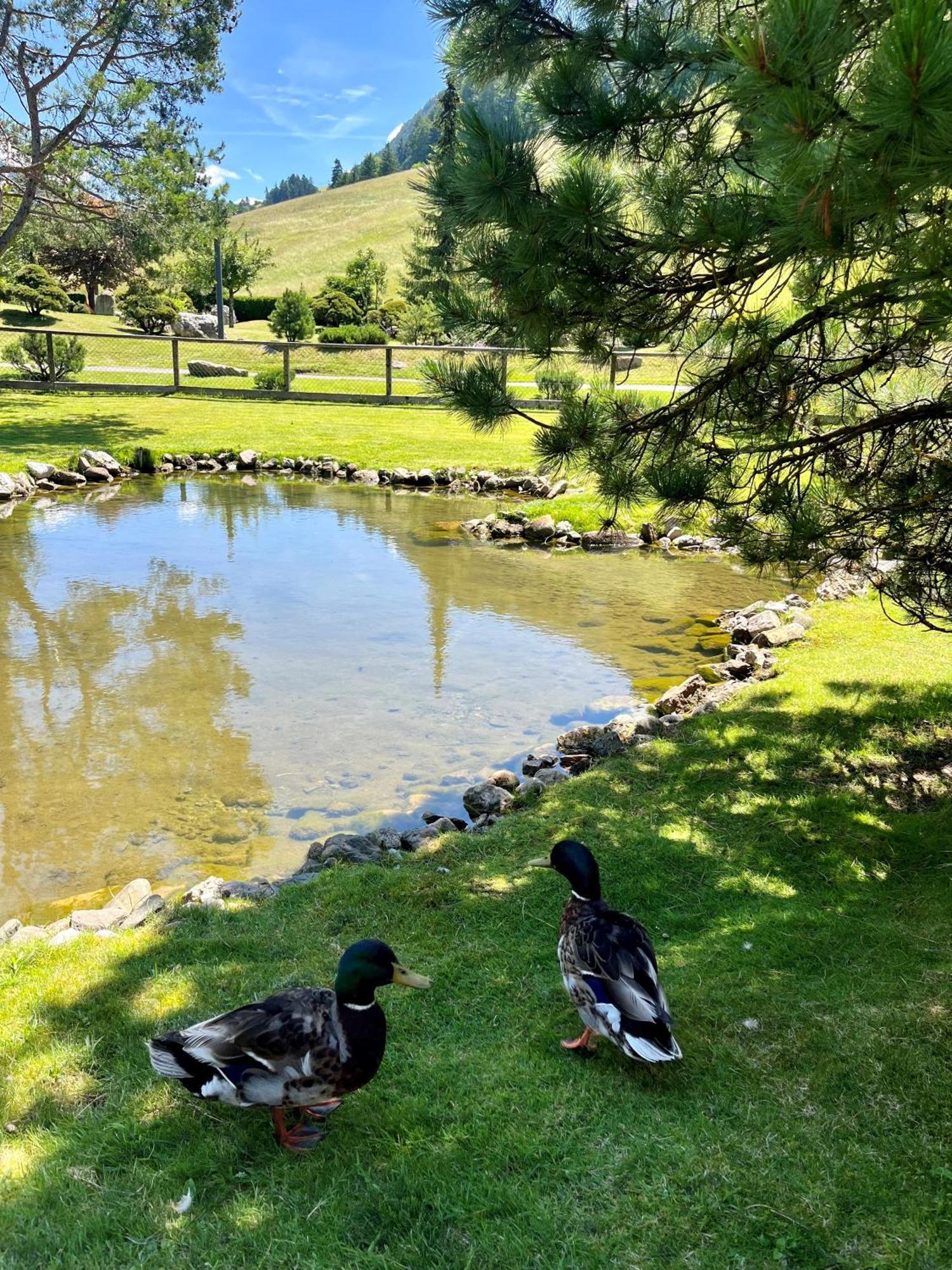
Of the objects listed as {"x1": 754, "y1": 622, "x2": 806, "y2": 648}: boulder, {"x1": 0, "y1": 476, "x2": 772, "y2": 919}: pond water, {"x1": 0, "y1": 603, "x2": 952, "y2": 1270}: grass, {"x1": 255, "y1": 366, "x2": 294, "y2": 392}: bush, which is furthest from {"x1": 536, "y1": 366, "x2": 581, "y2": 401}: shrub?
{"x1": 255, "y1": 366, "x2": 294, "y2": 392}: bush

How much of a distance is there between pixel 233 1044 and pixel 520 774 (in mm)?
4018

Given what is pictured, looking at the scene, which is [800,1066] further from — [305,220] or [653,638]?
[305,220]

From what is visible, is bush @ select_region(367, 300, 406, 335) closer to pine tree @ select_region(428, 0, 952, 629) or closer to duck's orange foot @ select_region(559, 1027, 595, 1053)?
pine tree @ select_region(428, 0, 952, 629)

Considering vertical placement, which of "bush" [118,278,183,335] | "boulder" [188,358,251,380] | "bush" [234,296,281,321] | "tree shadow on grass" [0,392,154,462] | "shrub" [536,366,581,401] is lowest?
"tree shadow on grass" [0,392,154,462]

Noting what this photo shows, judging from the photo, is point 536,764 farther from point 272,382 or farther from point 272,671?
point 272,382

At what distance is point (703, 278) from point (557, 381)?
0.94 meters

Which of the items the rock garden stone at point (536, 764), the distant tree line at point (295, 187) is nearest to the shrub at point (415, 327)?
the rock garden stone at point (536, 764)

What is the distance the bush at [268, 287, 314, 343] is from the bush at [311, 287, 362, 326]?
24.4 feet

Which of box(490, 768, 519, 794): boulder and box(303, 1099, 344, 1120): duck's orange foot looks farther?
box(490, 768, 519, 794): boulder

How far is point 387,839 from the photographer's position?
533cm

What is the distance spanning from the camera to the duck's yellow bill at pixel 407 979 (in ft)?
9.29

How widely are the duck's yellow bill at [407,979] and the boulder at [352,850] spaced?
212cm

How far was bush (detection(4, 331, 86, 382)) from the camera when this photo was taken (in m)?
24.5

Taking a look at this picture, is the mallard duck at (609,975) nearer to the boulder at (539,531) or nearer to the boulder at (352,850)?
the boulder at (352,850)
